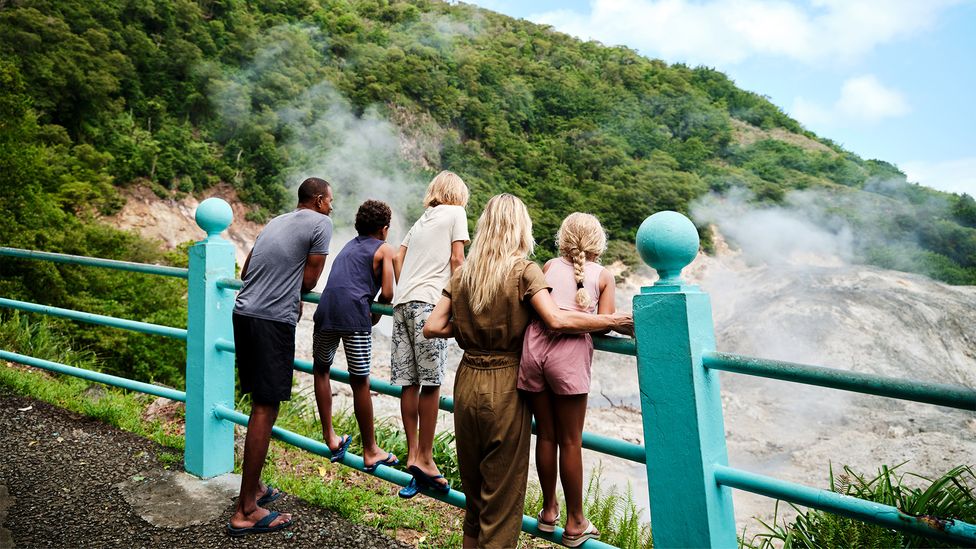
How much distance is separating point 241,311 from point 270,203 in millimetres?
22221

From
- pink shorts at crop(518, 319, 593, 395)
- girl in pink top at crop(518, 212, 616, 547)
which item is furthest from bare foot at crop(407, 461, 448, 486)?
pink shorts at crop(518, 319, 593, 395)

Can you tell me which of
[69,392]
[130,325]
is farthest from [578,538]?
[69,392]

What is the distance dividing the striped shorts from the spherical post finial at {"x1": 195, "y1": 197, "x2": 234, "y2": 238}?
887 millimetres

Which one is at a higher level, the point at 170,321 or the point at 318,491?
the point at 318,491

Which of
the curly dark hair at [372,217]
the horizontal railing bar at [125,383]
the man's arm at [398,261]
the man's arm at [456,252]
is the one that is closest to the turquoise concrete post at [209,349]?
the horizontal railing bar at [125,383]

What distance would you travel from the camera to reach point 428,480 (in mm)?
2166

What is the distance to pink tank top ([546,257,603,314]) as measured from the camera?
6.40 feet

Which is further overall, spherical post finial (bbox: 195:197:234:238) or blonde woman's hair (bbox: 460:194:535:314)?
spherical post finial (bbox: 195:197:234:238)

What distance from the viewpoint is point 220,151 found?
23.6 meters

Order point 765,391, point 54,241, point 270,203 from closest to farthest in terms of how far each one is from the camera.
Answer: point 54,241, point 765,391, point 270,203

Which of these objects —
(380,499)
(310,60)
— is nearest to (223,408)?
(380,499)

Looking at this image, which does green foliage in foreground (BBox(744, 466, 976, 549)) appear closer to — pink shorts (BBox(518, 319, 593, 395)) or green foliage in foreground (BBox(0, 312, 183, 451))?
pink shorts (BBox(518, 319, 593, 395))

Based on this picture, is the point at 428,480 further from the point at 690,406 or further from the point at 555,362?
the point at 690,406

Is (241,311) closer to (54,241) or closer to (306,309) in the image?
(54,241)
